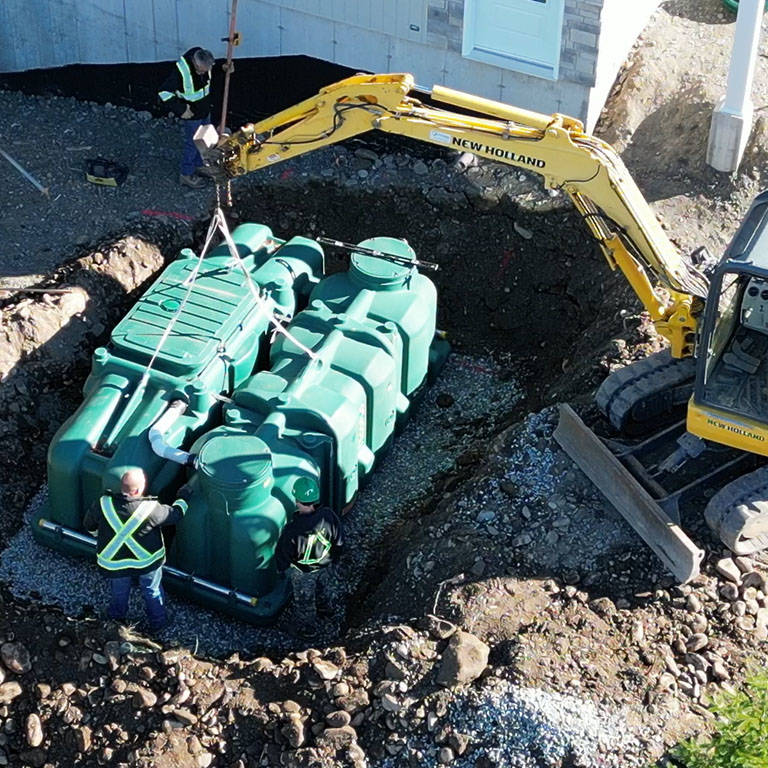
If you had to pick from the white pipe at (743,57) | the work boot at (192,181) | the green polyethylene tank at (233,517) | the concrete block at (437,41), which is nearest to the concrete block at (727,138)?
the white pipe at (743,57)

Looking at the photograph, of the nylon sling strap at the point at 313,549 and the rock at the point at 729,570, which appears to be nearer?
the rock at the point at 729,570

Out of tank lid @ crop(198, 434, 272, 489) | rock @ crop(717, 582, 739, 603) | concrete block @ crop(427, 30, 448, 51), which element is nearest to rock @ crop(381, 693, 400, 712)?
tank lid @ crop(198, 434, 272, 489)

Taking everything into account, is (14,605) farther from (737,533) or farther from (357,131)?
(737,533)

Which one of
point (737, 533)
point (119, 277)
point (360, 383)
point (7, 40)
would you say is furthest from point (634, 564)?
point (7, 40)

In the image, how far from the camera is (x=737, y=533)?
9.58m

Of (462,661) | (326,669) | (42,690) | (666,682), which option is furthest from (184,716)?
(666,682)

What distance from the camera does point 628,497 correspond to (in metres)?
10.1

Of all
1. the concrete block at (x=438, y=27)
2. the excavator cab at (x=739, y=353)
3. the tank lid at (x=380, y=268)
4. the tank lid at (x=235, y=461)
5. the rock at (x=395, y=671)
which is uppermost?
the concrete block at (x=438, y=27)

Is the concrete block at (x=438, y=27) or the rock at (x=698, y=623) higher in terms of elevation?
the concrete block at (x=438, y=27)

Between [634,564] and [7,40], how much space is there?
10.4m

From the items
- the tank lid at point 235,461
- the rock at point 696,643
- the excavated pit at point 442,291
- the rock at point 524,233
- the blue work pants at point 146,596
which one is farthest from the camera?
the rock at point 524,233

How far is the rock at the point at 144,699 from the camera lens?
30.4 feet

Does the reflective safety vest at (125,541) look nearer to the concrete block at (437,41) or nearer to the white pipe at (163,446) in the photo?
the white pipe at (163,446)

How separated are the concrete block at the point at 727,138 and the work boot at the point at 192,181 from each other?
568 cm
